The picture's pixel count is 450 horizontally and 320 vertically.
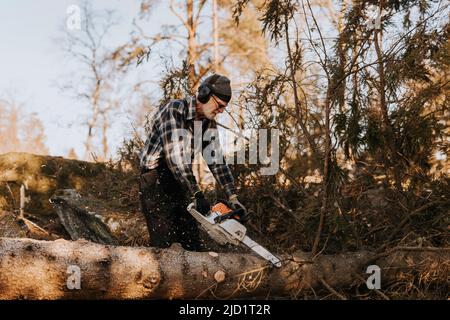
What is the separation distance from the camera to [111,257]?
9.52 ft

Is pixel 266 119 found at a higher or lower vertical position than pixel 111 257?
higher

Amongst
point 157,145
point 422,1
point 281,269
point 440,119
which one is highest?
point 422,1

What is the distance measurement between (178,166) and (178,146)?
0.15 meters

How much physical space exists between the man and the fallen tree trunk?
398 millimetres

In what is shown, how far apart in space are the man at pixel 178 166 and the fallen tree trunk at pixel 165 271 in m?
0.40

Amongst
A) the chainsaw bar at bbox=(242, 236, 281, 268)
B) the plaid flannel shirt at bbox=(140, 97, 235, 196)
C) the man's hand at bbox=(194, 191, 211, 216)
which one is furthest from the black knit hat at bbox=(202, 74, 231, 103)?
the chainsaw bar at bbox=(242, 236, 281, 268)

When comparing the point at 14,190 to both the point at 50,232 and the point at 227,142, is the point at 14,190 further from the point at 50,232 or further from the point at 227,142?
the point at 227,142

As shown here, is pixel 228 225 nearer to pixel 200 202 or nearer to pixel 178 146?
pixel 200 202

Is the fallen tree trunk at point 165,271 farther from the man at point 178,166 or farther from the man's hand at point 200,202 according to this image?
the man at point 178,166

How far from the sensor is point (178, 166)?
10.8 ft

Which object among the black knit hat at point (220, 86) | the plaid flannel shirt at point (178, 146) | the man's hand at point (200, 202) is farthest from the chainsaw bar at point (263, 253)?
the black knit hat at point (220, 86)

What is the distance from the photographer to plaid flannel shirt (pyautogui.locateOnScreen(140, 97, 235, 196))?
10.9 ft
